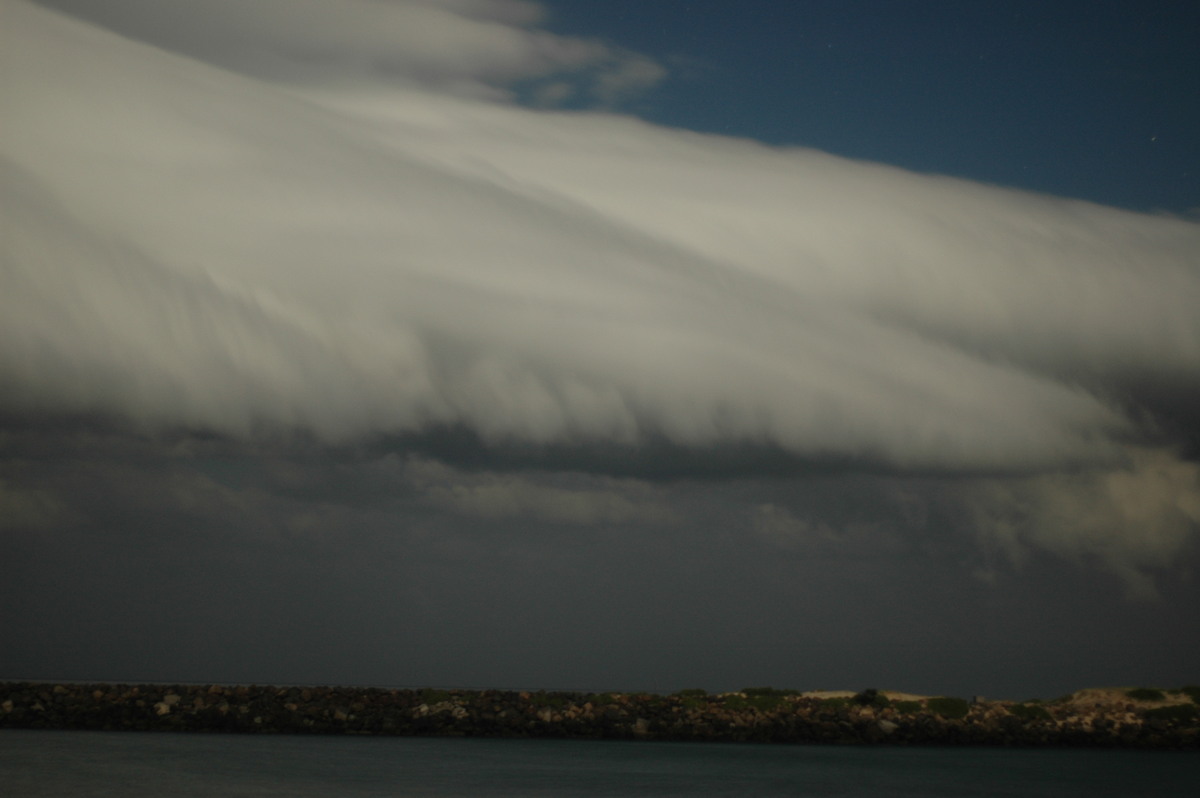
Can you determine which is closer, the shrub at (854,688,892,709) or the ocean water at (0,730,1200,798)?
the ocean water at (0,730,1200,798)

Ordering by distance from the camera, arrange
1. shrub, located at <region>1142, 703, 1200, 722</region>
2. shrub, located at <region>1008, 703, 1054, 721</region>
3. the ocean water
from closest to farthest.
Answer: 1. the ocean water
2. shrub, located at <region>1142, 703, 1200, 722</region>
3. shrub, located at <region>1008, 703, 1054, 721</region>

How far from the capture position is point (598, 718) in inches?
3007

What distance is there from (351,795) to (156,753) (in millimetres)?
19031

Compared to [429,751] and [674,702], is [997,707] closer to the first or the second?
[674,702]

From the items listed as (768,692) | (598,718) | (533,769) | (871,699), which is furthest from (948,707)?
(533,769)

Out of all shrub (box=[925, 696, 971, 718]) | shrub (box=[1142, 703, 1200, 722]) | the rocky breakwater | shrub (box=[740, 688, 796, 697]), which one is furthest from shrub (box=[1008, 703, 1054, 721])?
shrub (box=[740, 688, 796, 697])

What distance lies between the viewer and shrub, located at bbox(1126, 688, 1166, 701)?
271 feet

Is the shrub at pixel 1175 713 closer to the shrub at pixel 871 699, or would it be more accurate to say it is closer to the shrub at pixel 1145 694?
the shrub at pixel 1145 694

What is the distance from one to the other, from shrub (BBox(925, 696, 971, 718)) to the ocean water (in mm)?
4065

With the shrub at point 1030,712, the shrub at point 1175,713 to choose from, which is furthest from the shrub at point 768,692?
the shrub at point 1175,713

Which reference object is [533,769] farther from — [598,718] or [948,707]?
[948,707]

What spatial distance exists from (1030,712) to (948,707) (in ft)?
19.0

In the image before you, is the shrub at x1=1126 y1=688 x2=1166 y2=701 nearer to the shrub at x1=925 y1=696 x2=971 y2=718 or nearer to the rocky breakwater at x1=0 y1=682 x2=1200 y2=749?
the rocky breakwater at x1=0 y1=682 x2=1200 y2=749

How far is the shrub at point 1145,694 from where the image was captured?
8250 cm
